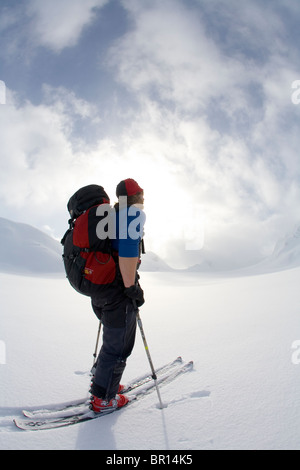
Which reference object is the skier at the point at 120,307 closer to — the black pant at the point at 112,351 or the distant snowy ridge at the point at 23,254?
the black pant at the point at 112,351

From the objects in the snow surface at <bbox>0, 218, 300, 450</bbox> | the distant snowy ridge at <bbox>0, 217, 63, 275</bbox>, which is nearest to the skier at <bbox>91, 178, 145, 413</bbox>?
the snow surface at <bbox>0, 218, 300, 450</bbox>

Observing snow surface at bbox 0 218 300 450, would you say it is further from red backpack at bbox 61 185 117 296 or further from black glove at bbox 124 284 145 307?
red backpack at bbox 61 185 117 296

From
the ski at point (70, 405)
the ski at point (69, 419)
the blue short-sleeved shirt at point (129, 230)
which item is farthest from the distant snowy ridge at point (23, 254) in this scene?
the blue short-sleeved shirt at point (129, 230)

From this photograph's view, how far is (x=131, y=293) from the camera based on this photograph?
9.32 ft

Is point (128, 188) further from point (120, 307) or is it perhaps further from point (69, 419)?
point (69, 419)

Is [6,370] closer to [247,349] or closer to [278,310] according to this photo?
[247,349]

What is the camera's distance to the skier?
279 centimetres

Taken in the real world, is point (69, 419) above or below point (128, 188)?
below

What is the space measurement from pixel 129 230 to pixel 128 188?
0.58m

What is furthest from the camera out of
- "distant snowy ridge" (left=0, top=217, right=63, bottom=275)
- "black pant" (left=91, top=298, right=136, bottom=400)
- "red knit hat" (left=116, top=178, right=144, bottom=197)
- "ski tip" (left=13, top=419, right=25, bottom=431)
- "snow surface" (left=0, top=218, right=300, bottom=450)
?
"distant snowy ridge" (left=0, top=217, right=63, bottom=275)

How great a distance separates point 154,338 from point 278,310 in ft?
12.7

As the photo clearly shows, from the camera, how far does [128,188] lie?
3035 mm

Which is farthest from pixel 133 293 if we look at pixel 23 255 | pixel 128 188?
pixel 23 255

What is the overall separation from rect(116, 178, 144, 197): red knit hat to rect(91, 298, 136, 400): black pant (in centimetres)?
130
